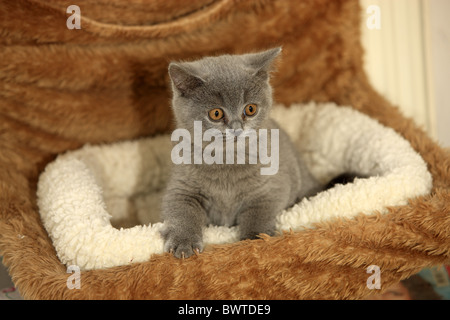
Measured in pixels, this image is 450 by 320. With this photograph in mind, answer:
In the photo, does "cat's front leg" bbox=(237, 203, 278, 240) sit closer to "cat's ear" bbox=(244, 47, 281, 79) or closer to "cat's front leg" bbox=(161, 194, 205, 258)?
"cat's front leg" bbox=(161, 194, 205, 258)

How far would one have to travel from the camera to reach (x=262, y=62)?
113 cm

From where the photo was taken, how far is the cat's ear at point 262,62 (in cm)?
112

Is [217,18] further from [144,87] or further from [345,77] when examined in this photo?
[345,77]

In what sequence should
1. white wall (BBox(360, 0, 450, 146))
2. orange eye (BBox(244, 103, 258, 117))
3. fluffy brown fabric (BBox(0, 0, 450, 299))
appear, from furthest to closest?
white wall (BBox(360, 0, 450, 146)), orange eye (BBox(244, 103, 258, 117)), fluffy brown fabric (BBox(0, 0, 450, 299))

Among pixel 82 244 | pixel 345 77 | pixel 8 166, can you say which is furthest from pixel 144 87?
pixel 345 77

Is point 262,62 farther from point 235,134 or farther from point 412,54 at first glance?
point 412,54

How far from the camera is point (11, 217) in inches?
49.1

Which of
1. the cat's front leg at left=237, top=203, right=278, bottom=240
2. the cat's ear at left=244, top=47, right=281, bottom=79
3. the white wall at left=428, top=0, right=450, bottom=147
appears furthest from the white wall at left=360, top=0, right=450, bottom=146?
the cat's front leg at left=237, top=203, right=278, bottom=240

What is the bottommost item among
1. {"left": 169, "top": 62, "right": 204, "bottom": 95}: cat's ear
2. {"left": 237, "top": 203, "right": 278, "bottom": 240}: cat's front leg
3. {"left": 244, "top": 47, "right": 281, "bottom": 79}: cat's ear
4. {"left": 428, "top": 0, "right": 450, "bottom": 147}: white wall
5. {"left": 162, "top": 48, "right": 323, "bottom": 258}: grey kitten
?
{"left": 237, "top": 203, "right": 278, "bottom": 240}: cat's front leg

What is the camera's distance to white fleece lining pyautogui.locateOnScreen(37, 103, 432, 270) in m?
1.09

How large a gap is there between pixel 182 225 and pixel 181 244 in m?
0.07

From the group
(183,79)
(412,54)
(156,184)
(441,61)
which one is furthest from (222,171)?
(441,61)

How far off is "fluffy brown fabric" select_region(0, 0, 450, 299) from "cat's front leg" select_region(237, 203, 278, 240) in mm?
103
